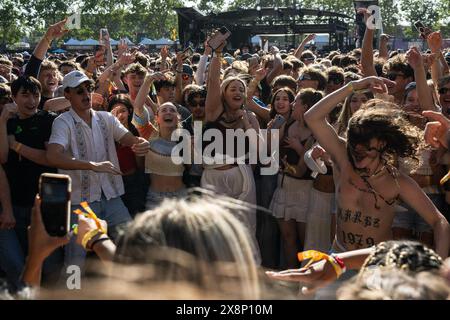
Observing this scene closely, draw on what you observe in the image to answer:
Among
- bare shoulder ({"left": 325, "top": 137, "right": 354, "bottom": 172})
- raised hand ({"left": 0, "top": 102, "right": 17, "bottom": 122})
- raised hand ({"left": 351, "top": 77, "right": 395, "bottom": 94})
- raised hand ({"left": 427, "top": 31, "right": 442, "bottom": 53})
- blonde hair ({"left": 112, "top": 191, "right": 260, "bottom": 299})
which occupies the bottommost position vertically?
blonde hair ({"left": 112, "top": 191, "right": 260, "bottom": 299})

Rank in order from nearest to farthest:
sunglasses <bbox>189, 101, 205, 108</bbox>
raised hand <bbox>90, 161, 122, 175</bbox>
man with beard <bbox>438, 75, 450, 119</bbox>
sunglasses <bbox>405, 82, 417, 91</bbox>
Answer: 1. raised hand <bbox>90, 161, 122, 175</bbox>
2. man with beard <bbox>438, 75, 450, 119</bbox>
3. sunglasses <bbox>405, 82, 417, 91</bbox>
4. sunglasses <bbox>189, 101, 205, 108</bbox>

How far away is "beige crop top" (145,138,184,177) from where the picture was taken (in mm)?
5512

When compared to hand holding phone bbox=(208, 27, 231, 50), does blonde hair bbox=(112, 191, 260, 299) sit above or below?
below

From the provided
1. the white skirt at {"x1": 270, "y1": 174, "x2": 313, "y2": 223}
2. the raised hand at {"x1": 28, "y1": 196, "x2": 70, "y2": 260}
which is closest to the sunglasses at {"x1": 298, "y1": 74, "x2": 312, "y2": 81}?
the white skirt at {"x1": 270, "y1": 174, "x2": 313, "y2": 223}

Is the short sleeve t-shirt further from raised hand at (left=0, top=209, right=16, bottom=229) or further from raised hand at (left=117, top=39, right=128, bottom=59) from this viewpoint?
raised hand at (left=117, top=39, right=128, bottom=59)

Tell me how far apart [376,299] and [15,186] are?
13.1 feet

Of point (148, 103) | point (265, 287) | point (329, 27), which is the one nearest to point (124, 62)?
point (148, 103)

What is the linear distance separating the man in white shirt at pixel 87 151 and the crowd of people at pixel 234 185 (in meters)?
0.01

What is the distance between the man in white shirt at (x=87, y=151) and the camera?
4.81 m

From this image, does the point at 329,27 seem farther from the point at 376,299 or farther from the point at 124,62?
the point at 376,299

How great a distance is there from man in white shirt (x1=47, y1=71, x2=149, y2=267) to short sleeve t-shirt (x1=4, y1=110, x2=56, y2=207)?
0.64 feet

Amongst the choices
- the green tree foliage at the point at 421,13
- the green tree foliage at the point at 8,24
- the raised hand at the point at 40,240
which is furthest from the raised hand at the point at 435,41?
the green tree foliage at the point at 421,13

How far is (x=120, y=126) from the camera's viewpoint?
5199mm

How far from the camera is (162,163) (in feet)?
18.1
